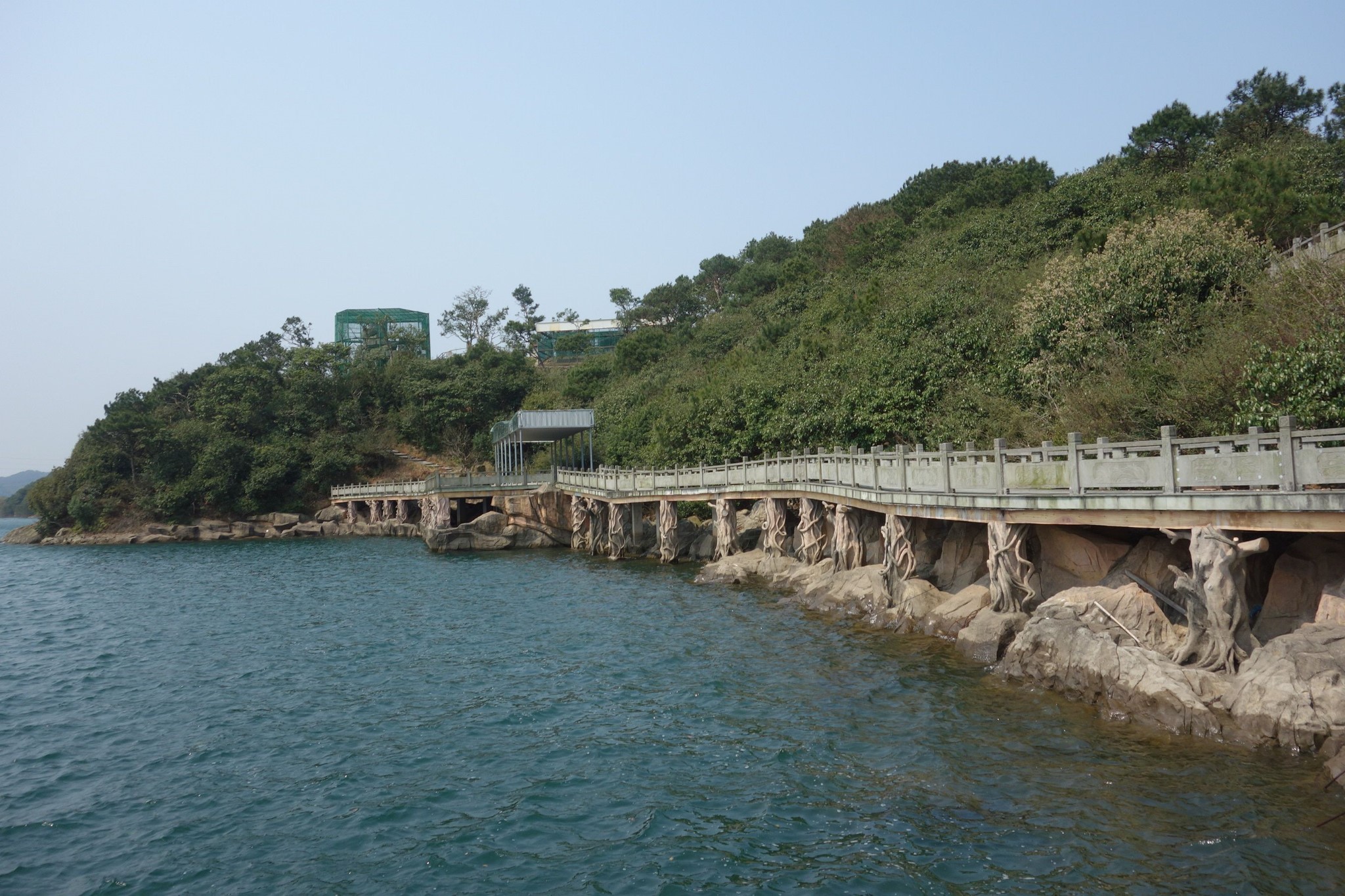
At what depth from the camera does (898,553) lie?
23.0 meters

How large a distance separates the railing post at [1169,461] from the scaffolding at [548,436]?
1408 inches

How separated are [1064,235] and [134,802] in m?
42.1

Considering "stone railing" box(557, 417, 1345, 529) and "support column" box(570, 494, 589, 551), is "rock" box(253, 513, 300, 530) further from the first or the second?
"stone railing" box(557, 417, 1345, 529)

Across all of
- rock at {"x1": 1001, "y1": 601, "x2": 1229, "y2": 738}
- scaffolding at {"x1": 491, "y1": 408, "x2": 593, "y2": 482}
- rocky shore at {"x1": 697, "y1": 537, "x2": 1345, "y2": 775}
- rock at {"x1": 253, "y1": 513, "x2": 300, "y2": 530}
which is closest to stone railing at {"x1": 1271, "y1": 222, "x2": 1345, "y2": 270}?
rocky shore at {"x1": 697, "y1": 537, "x2": 1345, "y2": 775}

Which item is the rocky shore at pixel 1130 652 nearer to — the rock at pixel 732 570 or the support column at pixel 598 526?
the rock at pixel 732 570

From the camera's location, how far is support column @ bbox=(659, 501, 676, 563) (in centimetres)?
3812

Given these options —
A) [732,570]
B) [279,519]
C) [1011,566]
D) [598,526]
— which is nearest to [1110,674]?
[1011,566]

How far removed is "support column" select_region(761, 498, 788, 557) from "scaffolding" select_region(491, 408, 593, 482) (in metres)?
17.1

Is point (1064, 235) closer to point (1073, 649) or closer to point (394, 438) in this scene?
point (1073, 649)

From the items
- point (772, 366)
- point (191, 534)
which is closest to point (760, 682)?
point (772, 366)

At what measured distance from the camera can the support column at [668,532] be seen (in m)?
38.1

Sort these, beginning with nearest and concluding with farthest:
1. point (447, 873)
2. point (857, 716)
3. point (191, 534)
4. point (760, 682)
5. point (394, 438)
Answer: point (447, 873)
point (857, 716)
point (760, 682)
point (191, 534)
point (394, 438)

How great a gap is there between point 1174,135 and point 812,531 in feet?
122

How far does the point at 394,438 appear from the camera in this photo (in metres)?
86.8
